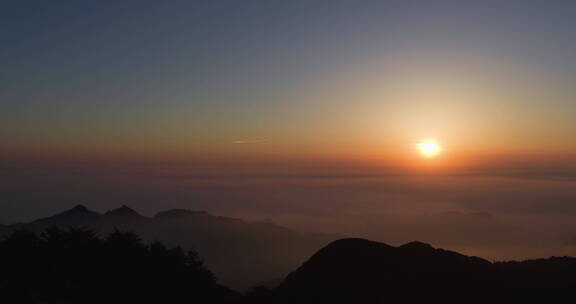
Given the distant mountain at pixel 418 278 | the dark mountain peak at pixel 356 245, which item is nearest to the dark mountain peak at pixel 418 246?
the distant mountain at pixel 418 278

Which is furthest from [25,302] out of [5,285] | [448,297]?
[448,297]

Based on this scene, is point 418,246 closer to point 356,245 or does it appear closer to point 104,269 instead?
point 356,245

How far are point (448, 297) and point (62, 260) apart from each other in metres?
31.5

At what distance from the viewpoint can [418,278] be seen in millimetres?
32250

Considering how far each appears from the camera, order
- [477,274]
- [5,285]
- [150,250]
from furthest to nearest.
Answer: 1. [150,250]
2. [477,274]
3. [5,285]

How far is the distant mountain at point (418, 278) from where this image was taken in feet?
100

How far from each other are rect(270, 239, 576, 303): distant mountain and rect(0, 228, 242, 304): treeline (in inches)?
358

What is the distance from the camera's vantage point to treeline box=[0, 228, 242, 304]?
36.6 m

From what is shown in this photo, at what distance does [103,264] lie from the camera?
3997 centimetres

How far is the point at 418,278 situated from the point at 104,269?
26237 mm

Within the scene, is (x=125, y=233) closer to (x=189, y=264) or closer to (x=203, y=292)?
(x=189, y=264)

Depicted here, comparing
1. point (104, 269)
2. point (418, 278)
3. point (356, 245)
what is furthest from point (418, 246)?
point (104, 269)

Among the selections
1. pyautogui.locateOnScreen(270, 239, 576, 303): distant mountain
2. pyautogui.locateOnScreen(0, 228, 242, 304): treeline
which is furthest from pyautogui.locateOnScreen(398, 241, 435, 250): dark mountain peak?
pyautogui.locateOnScreen(0, 228, 242, 304): treeline

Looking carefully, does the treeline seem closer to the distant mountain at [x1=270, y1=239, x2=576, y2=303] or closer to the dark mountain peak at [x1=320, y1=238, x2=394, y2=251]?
the distant mountain at [x1=270, y1=239, x2=576, y2=303]
